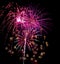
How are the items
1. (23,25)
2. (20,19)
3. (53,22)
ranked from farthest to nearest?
1. (53,22)
2. (23,25)
3. (20,19)

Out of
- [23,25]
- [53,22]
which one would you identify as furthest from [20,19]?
[53,22]

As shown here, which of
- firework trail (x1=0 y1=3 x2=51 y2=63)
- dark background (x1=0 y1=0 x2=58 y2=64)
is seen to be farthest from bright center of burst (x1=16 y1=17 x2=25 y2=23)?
dark background (x1=0 y1=0 x2=58 y2=64)

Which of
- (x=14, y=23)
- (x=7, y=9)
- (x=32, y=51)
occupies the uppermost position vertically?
(x=7, y=9)

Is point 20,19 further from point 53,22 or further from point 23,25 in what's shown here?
point 53,22

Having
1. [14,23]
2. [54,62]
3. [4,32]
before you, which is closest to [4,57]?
[4,32]

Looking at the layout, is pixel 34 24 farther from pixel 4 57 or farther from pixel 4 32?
pixel 4 57

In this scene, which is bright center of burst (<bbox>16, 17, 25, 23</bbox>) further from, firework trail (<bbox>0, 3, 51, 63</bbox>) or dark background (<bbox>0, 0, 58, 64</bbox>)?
dark background (<bbox>0, 0, 58, 64</bbox>)

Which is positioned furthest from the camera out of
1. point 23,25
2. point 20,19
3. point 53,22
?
point 53,22

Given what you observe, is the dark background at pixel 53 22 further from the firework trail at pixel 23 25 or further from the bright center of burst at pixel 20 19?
the bright center of burst at pixel 20 19
